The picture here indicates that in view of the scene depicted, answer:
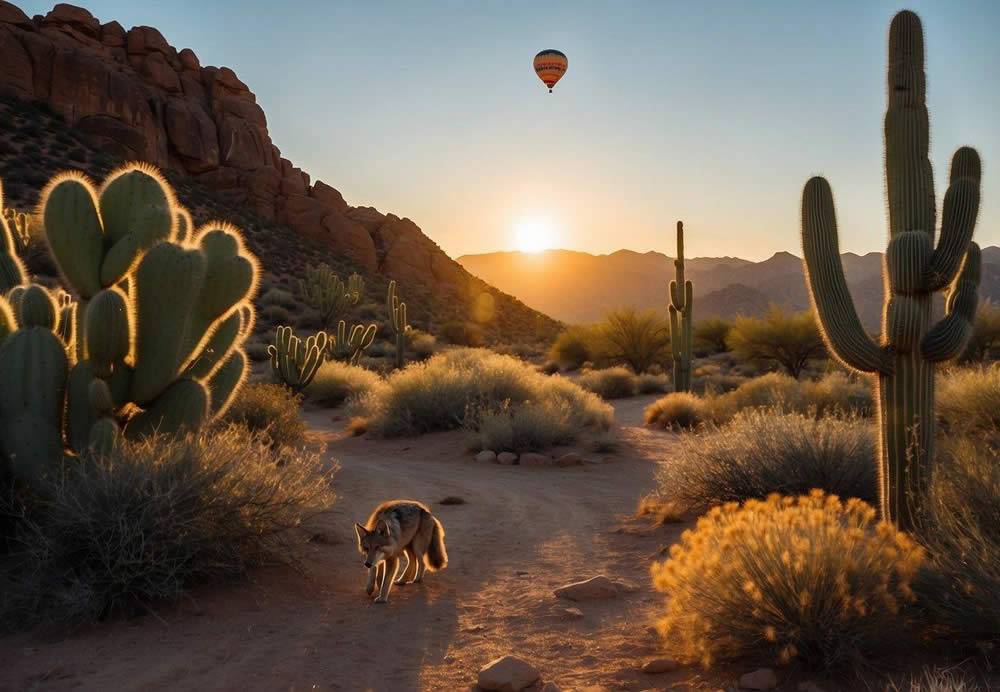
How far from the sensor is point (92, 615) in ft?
15.9

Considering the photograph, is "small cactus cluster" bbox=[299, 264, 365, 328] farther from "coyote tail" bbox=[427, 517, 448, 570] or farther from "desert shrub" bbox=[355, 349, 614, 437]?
"coyote tail" bbox=[427, 517, 448, 570]

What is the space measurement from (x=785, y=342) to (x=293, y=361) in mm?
Result: 20414

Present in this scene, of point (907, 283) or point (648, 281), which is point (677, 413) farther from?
point (648, 281)

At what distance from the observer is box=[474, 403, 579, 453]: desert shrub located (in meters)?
12.8

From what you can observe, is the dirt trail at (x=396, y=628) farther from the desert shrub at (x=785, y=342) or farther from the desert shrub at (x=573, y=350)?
the desert shrub at (x=573, y=350)

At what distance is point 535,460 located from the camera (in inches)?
478

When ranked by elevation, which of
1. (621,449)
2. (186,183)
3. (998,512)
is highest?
(186,183)

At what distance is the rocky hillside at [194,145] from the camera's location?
4562 centimetres

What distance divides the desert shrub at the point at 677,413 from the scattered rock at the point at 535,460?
5.03 metres

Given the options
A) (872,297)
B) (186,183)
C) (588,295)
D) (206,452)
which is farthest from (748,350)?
(588,295)

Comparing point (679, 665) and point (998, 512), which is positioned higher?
point (998, 512)

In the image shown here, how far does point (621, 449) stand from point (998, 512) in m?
8.76

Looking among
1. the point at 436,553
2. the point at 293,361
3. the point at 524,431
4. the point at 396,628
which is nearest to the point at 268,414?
the point at 524,431

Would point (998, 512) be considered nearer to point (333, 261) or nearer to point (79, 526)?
point (79, 526)
